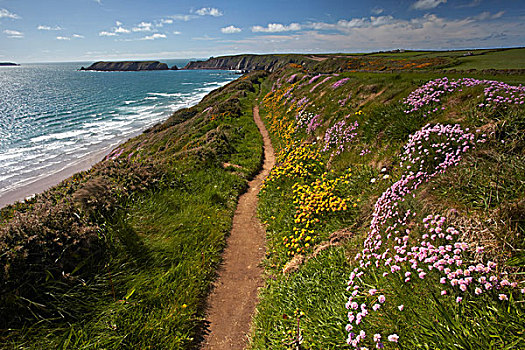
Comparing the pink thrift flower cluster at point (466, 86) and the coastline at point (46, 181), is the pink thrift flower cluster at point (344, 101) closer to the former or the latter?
the pink thrift flower cluster at point (466, 86)

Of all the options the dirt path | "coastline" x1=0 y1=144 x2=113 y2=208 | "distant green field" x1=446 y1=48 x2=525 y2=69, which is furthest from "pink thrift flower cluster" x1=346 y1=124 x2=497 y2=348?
"coastline" x1=0 y1=144 x2=113 y2=208

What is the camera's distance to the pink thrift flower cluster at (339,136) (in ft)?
30.9

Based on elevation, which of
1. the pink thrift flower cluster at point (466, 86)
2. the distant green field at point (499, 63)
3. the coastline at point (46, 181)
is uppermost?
the distant green field at point (499, 63)

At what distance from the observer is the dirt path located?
4.46 metres

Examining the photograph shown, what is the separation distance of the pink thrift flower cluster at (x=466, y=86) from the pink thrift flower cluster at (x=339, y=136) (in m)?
1.96

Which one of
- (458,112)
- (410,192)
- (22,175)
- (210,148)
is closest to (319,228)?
(410,192)

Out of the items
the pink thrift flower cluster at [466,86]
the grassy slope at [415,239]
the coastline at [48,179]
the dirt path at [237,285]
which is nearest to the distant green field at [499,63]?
the pink thrift flower cluster at [466,86]

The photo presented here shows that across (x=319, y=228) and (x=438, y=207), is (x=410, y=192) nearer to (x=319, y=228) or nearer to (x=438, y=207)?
(x=438, y=207)

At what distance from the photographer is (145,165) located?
362 inches

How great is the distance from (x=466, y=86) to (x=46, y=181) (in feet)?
98.8

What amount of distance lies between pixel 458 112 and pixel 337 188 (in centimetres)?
331

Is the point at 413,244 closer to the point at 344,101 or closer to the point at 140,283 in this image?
the point at 140,283

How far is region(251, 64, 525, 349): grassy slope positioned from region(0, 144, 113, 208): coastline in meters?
22.1

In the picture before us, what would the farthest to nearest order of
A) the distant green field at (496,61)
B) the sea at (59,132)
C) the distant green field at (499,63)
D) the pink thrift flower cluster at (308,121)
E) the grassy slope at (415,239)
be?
the sea at (59,132), the distant green field at (496,61), the distant green field at (499,63), the pink thrift flower cluster at (308,121), the grassy slope at (415,239)
